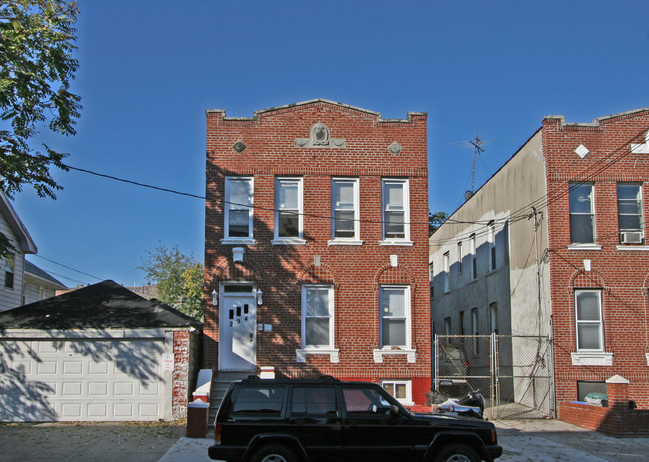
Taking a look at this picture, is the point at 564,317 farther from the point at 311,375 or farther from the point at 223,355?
the point at 223,355

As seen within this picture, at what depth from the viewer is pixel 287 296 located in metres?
17.5

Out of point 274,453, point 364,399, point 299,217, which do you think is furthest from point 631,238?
point 274,453

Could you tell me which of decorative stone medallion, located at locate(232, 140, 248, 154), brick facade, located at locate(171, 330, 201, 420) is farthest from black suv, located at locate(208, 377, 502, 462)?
decorative stone medallion, located at locate(232, 140, 248, 154)

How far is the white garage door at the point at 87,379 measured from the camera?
640 inches

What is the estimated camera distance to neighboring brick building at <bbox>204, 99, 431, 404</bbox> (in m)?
17.3

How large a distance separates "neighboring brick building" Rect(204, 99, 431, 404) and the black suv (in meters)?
7.10

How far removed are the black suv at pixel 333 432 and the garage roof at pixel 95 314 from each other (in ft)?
23.0

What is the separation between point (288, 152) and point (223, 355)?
18.6ft

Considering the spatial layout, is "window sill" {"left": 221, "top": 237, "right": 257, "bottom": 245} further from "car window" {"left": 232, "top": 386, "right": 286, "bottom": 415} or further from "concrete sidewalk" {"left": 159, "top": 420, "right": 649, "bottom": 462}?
"car window" {"left": 232, "top": 386, "right": 286, "bottom": 415}

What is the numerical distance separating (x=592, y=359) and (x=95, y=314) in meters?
13.0

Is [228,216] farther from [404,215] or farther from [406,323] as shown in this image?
[406,323]

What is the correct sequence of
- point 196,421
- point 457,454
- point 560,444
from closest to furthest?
point 457,454 → point 560,444 → point 196,421

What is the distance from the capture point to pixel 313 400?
10.1m

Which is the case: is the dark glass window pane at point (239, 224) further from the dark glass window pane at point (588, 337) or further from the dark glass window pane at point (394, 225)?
the dark glass window pane at point (588, 337)
